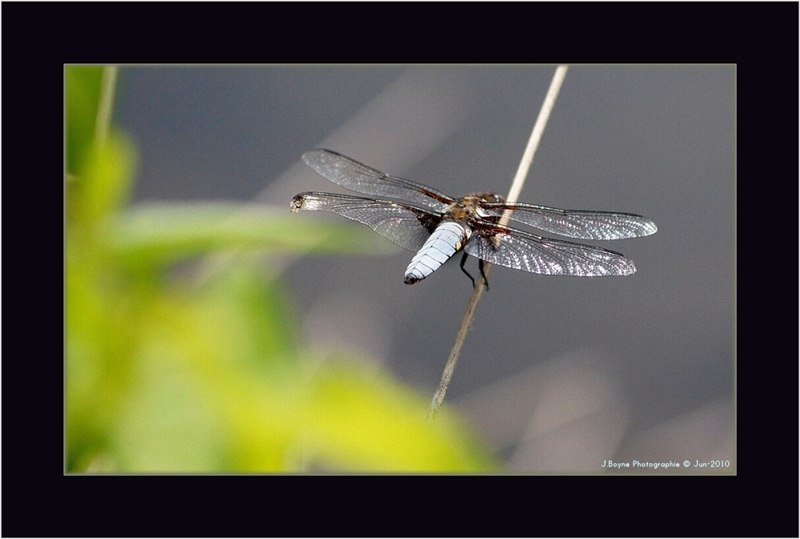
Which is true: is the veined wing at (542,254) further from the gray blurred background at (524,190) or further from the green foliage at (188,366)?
the gray blurred background at (524,190)

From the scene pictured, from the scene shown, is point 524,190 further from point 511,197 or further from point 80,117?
point 80,117

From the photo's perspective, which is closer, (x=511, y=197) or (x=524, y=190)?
(x=511, y=197)

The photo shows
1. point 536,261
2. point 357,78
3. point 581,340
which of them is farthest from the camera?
point 357,78

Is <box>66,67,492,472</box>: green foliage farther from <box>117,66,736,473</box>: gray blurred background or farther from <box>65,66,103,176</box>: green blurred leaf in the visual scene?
<box>117,66,736,473</box>: gray blurred background

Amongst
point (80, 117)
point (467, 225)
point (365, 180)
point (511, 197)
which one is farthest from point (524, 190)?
point (80, 117)

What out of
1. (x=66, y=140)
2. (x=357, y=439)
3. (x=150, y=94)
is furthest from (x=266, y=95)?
(x=357, y=439)

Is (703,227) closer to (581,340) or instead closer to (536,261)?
(581,340)
